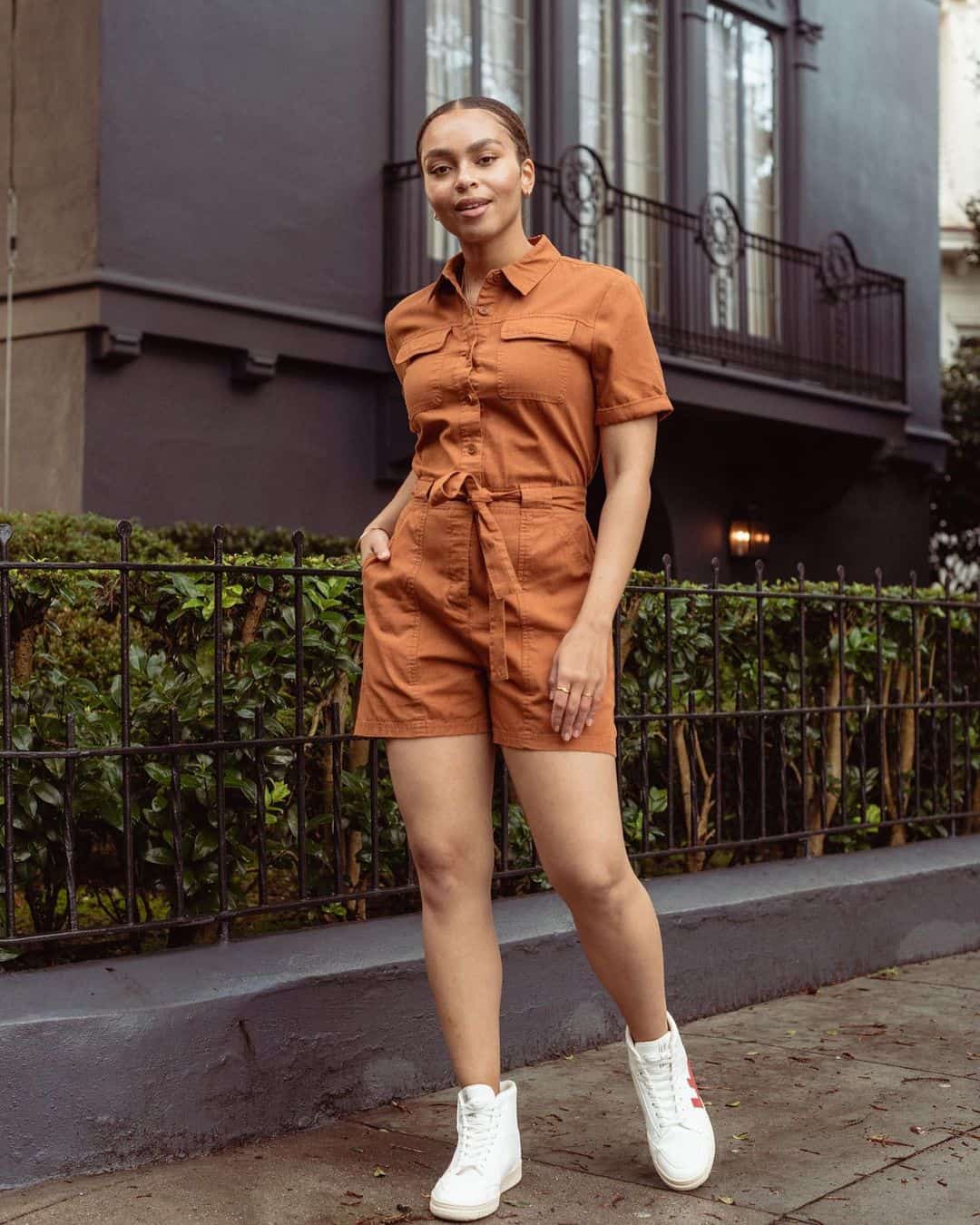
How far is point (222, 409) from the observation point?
9648mm

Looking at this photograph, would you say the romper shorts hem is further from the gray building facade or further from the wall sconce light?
the wall sconce light

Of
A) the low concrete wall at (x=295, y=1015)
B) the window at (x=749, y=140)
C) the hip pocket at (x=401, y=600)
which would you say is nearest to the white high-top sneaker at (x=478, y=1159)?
the low concrete wall at (x=295, y=1015)

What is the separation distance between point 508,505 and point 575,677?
1.16 ft

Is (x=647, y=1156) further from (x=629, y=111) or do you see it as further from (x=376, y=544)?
(x=629, y=111)

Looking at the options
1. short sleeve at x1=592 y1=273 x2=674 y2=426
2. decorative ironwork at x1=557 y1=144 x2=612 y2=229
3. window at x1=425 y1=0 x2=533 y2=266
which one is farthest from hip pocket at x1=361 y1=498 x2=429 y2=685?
decorative ironwork at x1=557 y1=144 x2=612 y2=229

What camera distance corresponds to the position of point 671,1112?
3.13 meters

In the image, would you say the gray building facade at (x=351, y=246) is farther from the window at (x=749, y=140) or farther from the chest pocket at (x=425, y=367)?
the chest pocket at (x=425, y=367)

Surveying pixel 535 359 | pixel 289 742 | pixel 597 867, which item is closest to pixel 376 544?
pixel 535 359

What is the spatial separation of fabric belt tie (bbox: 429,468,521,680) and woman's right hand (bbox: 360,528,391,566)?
22 centimetres

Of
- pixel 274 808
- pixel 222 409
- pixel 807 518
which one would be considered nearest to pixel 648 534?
pixel 807 518

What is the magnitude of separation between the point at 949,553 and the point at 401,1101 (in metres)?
14.8

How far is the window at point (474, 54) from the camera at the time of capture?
11.2 meters

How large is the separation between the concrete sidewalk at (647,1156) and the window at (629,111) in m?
8.84

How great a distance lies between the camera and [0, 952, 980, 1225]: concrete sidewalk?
308 centimetres
